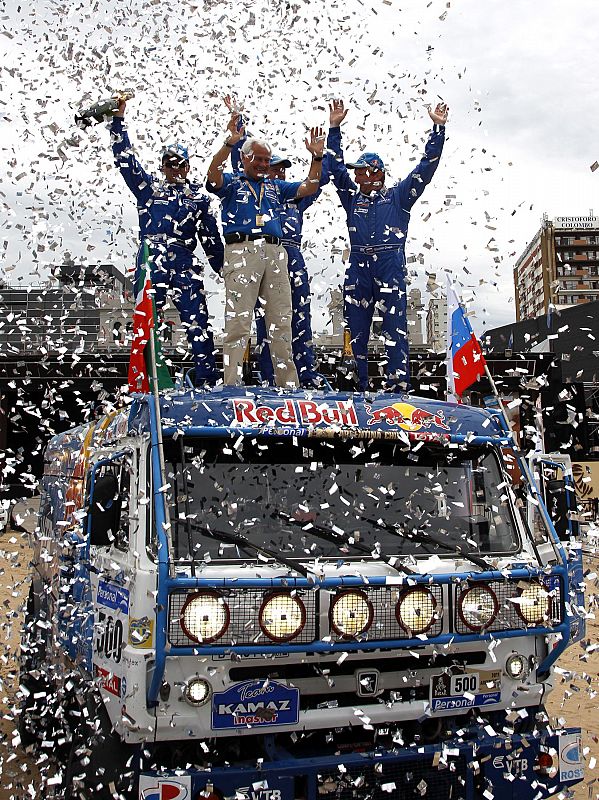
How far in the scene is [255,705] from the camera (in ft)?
11.4

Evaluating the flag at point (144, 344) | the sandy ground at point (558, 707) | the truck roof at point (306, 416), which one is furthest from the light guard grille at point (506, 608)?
the flag at point (144, 344)

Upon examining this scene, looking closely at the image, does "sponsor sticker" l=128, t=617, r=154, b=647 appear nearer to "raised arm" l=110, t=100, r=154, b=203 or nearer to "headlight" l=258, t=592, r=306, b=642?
"headlight" l=258, t=592, r=306, b=642

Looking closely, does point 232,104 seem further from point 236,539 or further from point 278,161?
point 236,539

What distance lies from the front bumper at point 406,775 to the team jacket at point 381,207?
3786mm

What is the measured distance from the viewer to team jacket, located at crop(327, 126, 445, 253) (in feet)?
20.4

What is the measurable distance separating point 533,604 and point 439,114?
12.4ft

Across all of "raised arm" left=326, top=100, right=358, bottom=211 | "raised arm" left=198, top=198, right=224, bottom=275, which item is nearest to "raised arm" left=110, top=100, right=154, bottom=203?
"raised arm" left=198, top=198, right=224, bottom=275

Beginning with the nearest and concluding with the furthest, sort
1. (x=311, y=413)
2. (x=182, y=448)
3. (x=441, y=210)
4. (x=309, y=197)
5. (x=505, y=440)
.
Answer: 1. (x=182, y=448)
2. (x=311, y=413)
3. (x=505, y=440)
4. (x=441, y=210)
5. (x=309, y=197)

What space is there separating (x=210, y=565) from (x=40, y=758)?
2726 millimetres

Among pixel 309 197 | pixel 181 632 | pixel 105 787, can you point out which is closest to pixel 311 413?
pixel 181 632

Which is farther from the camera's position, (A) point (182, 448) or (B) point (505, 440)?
(B) point (505, 440)

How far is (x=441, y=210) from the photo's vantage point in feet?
18.6

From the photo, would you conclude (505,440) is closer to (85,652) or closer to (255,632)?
(255,632)

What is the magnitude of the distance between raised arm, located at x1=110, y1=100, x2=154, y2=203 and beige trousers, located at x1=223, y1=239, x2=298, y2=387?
0.92 metres
